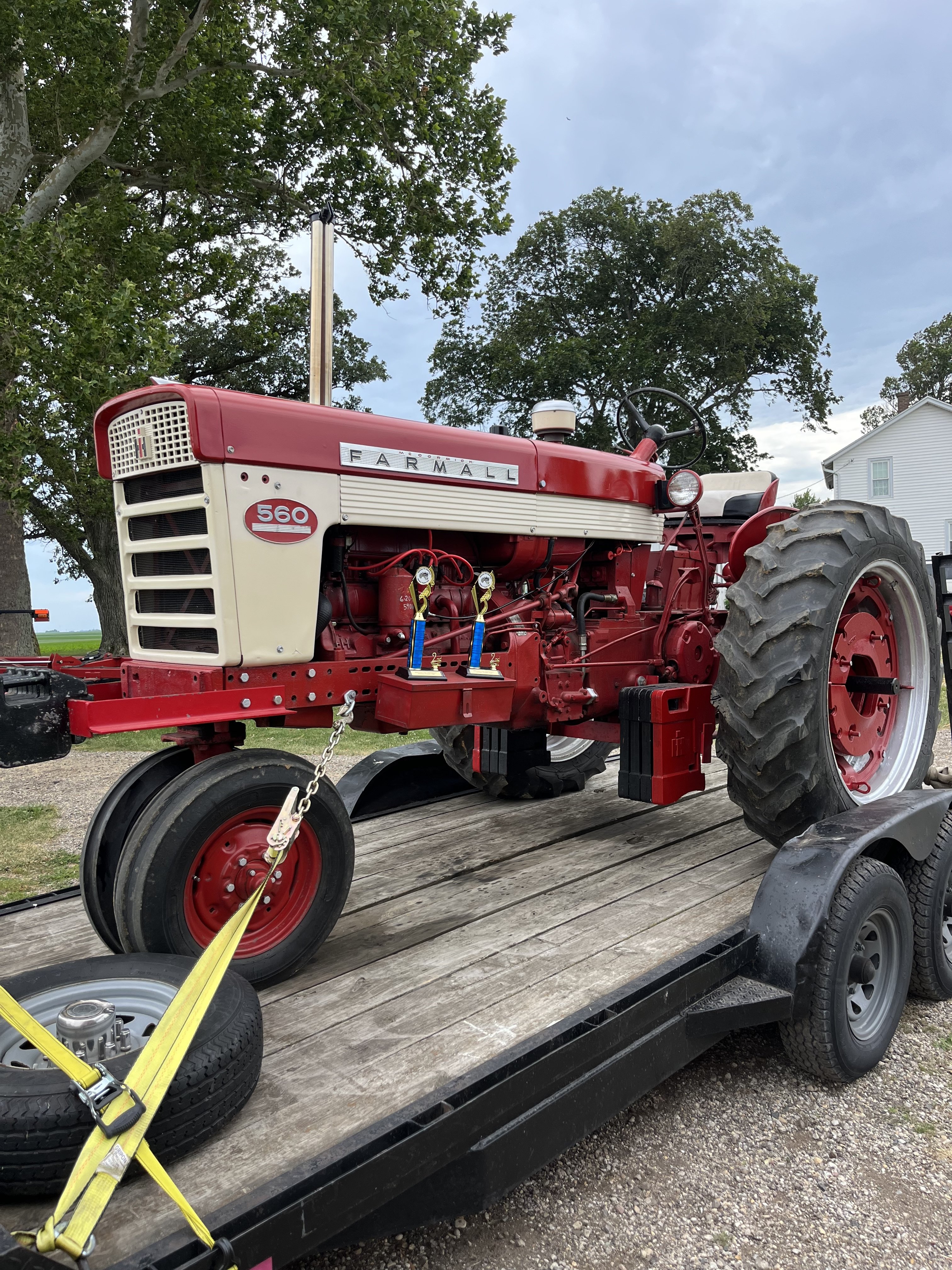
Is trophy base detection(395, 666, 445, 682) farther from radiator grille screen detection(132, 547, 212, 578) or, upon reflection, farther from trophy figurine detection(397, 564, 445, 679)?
radiator grille screen detection(132, 547, 212, 578)

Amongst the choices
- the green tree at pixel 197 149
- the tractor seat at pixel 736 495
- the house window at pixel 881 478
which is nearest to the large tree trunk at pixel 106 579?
the green tree at pixel 197 149

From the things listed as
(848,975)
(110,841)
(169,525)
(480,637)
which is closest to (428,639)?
(480,637)

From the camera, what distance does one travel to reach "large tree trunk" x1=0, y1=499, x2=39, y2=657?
10.8 m

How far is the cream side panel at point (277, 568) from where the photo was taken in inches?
110

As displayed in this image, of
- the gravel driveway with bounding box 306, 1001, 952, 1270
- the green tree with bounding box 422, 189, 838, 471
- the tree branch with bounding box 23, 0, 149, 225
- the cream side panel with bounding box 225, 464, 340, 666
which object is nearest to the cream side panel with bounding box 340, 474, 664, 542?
the cream side panel with bounding box 225, 464, 340, 666

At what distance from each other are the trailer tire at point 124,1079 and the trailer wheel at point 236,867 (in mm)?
265

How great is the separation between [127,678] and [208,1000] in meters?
1.67

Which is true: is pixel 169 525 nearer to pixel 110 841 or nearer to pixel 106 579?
pixel 110 841

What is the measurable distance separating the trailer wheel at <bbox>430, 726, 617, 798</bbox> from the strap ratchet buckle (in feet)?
9.32

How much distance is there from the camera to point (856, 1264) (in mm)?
2088

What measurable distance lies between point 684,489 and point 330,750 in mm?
2244

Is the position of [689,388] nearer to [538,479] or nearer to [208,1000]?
[538,479]

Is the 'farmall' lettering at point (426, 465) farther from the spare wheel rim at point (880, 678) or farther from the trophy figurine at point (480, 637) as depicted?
the spare wheel rim at point (880, 678)

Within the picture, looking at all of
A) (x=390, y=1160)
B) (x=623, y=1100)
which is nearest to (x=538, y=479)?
(x=623, y=1100)
